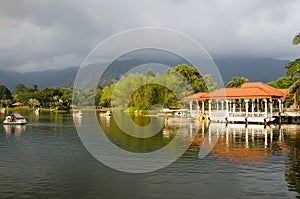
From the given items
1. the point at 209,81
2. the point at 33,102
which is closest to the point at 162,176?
the point at 209,81

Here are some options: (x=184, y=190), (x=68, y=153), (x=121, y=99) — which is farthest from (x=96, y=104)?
(x=184, y=190)

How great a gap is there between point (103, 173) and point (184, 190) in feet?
14.5

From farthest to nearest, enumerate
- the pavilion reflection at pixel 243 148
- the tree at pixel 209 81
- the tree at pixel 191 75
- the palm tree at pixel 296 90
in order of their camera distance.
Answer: the tree at pixel 209 81
the tree at pixel 191 75
the palm tree at pixel 296 90
the pavilion reflection at pixel 243 148

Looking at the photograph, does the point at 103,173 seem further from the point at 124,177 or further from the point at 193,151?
the point at 193,151

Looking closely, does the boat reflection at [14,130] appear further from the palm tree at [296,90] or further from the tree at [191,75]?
the tree at [191,75]

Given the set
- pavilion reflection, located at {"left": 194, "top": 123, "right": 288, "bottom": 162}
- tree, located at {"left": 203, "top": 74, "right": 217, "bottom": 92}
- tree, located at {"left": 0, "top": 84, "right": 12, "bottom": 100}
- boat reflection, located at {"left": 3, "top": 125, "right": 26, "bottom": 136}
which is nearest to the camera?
pavilion reflection, located at {"left": 194, "top": 123, "right": 288, "bottom": 162}

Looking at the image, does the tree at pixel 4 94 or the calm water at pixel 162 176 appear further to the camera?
the tree at pixel 4 94

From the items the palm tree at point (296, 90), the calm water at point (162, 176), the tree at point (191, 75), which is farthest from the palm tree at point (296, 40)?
the tree at point (191, 75)

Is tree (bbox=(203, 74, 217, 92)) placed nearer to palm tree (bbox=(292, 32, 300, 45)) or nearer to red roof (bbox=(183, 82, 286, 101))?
red roof (bbox=(183, 82, 286, 101))

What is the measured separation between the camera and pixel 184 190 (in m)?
13.1

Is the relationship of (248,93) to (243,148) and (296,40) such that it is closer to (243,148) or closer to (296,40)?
(296,40)

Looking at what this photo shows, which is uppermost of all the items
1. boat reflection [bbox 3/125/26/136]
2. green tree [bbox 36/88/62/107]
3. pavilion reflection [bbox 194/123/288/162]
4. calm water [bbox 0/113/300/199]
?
green tree [bbox 36/88/62/107]

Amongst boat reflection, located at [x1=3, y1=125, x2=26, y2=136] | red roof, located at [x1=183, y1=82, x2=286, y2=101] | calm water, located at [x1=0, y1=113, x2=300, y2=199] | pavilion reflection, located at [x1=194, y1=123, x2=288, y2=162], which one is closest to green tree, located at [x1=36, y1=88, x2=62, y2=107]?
red roof, located at [x1=183, y1=82, x2=286, y2=101]

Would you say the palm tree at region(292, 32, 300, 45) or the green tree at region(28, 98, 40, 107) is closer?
the palm tree at region(292, 32, 300, 45)
